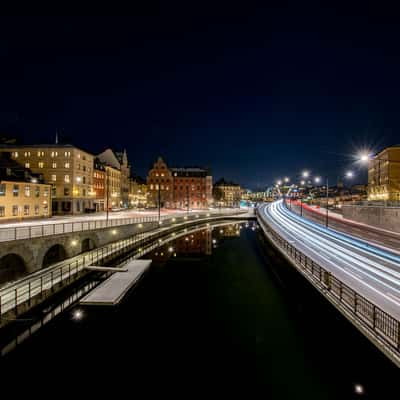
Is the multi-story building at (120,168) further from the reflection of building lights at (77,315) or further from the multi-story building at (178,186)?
the reflection of building lights at (77,315)

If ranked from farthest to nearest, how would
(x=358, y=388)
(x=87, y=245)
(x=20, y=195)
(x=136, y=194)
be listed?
(x=136, y=194)
(x=20, y=195)
(x=87, y=245)
(x=358, y=388)

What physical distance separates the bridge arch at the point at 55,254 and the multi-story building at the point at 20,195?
13863mm

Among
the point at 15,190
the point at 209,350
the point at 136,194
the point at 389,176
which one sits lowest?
the point at 209,350

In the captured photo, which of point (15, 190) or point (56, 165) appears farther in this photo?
point (56, 165)

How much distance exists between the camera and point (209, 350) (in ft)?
44.2

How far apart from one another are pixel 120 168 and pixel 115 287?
235 feet

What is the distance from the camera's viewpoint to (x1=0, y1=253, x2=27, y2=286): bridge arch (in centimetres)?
2256

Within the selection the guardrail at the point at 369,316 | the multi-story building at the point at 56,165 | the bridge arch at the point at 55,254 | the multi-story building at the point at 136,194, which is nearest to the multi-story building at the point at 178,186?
the multi-story building at the point at 136,194

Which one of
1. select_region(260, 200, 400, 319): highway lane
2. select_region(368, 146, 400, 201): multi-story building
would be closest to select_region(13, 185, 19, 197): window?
select_region(260, 200, 400, 319): highway lane

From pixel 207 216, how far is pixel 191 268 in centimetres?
4953

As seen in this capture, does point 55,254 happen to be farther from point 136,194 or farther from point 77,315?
point 136,194

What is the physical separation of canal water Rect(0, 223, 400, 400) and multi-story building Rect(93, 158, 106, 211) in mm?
52257

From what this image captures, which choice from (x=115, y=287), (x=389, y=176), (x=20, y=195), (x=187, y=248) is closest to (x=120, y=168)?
(x=20, y=195)

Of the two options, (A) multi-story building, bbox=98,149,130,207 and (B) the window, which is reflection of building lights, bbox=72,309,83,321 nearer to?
(B) the window
